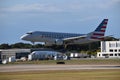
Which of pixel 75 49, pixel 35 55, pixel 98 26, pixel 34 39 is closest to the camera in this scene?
pixel 35 55

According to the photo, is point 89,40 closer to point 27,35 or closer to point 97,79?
point 27,35

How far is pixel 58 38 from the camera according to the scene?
4742 inches

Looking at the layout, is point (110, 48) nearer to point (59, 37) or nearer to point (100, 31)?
point (100, 31)

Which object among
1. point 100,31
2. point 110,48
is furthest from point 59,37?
point 110,48

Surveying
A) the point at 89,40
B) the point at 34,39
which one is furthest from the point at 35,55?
the point at 89,40

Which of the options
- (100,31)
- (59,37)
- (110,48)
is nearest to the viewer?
(59,37)

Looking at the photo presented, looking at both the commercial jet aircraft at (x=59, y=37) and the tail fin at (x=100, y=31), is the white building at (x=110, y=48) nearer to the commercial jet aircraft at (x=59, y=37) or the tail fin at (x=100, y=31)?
the tail fin at (x=100, y=31)

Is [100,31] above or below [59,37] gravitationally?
above

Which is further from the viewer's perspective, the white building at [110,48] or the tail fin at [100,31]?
the white building at [110,48]

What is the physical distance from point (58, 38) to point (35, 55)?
940 inches

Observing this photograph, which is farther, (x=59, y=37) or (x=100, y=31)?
(x=100, y=31)

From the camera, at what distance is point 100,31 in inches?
5084

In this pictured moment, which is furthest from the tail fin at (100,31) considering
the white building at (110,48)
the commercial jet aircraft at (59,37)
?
the white building at (110,48)

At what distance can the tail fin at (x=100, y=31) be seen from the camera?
12457 cm
